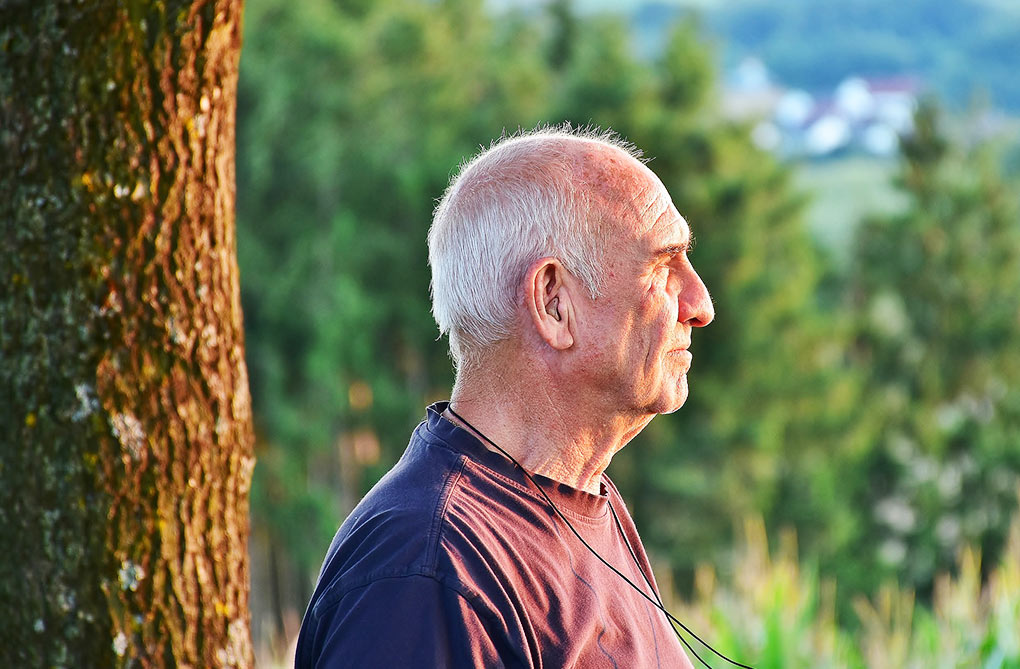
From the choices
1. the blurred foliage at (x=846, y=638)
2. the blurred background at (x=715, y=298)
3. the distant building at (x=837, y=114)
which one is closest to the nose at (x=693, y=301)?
the blurred foliage at (x=846, y=638)

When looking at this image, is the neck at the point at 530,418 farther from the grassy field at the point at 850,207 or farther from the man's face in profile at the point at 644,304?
the grassy field at the point at 850,207

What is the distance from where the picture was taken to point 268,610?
28172mm

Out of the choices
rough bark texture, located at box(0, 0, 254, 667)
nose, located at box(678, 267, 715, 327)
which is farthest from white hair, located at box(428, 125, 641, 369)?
rough bark texture, located at box(0, 0, 254, 667)

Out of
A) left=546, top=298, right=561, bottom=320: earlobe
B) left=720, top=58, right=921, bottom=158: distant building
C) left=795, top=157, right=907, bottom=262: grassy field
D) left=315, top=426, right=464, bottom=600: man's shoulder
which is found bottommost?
left=315, top=426, right=464, bottom=600: man's shoulder

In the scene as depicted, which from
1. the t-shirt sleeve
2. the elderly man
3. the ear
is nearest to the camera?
the t-shirt sleeve

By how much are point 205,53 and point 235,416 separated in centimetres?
68

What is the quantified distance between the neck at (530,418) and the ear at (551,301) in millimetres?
68

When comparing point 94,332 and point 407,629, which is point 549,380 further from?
point 94,332

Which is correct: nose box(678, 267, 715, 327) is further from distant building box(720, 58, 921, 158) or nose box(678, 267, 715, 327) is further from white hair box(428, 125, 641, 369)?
distant building box(720, 58, 921, 158)

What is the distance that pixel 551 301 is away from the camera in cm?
173

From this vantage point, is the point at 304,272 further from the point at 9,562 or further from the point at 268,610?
the point at 9,562

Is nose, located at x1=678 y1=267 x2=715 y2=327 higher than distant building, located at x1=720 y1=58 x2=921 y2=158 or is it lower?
lower

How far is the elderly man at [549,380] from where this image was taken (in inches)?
63.1

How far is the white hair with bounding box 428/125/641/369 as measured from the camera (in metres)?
1.72
